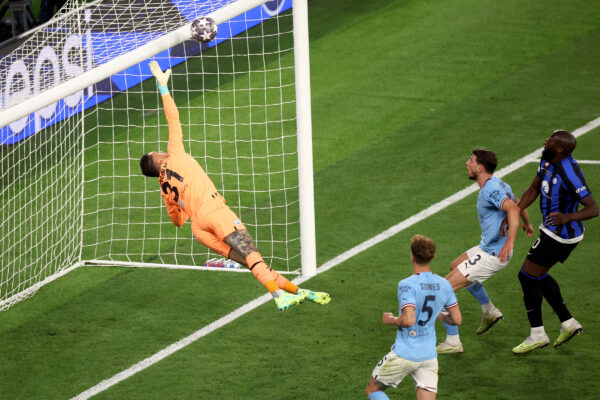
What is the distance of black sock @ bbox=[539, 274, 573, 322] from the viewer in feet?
28.2

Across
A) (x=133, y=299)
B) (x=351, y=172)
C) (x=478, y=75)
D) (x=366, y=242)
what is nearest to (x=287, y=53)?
(x=478, y=75)

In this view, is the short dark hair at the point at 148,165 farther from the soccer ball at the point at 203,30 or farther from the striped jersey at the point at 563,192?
the striped jersey at the point at 563,192

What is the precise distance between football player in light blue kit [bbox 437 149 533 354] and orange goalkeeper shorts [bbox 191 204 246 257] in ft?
6.74

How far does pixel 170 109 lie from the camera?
869 centimetres

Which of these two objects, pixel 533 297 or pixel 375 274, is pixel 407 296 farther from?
pixel 375 274

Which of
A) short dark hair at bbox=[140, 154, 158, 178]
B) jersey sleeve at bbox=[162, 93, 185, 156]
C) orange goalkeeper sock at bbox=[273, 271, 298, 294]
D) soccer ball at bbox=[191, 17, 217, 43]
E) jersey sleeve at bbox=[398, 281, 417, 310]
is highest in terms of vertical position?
soccer ball at bbox=[191, 17, 217, 43]

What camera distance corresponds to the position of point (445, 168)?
1303 centimetres

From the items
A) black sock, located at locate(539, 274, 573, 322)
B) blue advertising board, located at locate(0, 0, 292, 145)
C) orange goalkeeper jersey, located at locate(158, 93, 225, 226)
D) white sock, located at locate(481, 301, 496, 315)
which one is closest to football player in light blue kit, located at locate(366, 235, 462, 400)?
black sock, located at locate(539, 274, 573, 322)

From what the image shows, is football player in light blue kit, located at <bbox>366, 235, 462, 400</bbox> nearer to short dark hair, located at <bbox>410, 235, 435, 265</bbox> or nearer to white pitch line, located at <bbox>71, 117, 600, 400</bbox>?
short dark hair, located at <bbox>410, 235, 435, 265</bbox>

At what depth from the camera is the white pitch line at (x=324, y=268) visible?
344 inches

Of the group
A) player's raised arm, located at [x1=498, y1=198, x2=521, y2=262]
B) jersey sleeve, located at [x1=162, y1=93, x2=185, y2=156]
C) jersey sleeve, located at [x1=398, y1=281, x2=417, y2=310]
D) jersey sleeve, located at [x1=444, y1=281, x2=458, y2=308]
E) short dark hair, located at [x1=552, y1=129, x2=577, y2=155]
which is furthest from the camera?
jersey sleeve, located at [x1=162, y1=93, x2=185, y2=156]

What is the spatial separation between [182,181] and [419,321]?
284 centimetres

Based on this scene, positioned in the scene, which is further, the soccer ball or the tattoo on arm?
the soccer ball

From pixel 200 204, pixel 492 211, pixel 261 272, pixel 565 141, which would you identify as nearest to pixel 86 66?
pixel 200 204
